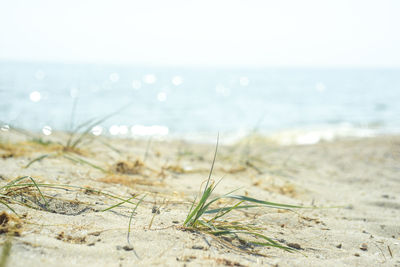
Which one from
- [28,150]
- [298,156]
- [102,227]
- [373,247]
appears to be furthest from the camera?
[298,156]

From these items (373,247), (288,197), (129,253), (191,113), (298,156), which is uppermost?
(191,113)

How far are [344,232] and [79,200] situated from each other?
1.50m

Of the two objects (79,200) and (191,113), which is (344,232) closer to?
(79,200)

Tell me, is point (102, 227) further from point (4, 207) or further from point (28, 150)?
point (28, 150)

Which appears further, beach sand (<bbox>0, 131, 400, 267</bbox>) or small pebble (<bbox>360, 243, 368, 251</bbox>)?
small pebble (<bbox>360, 243, 368, 251</bbox>)

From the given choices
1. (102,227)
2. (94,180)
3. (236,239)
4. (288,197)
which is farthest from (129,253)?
(288,197)

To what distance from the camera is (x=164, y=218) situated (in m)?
1.72

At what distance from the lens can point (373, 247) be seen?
5.69ft

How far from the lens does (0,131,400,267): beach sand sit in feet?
4.25

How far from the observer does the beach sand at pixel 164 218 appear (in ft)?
4.25

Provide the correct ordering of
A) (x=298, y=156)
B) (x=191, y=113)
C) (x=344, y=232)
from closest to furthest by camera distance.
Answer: (x=344, y=232)
(x=298, y=156)
(x=191, y=113)

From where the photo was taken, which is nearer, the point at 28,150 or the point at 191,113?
the point at 28,150

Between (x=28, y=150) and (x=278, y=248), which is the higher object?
(x=28, y=150)

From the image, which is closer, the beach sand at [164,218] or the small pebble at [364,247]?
the beach sand at [164,218]
